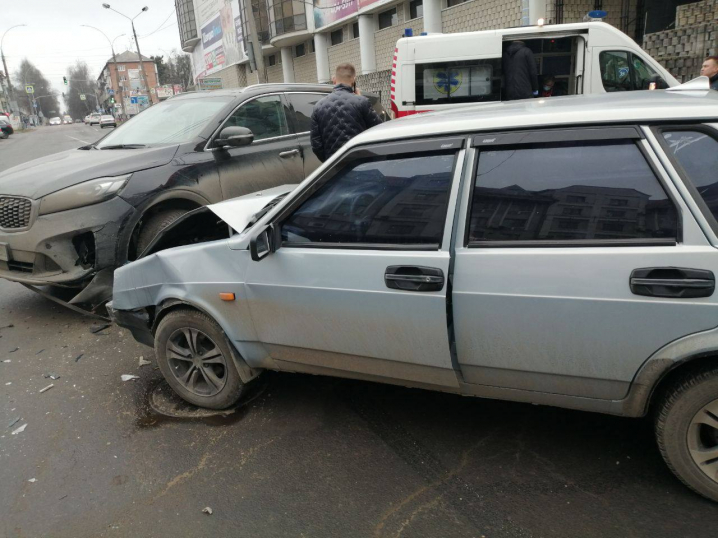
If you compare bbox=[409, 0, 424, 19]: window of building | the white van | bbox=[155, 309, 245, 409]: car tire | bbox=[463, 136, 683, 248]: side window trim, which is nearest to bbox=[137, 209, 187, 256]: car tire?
bbox=[155, 309, 245, 409]: car tire

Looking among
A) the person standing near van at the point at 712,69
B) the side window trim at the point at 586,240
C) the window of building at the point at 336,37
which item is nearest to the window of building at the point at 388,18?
the window of building at the point at 336,37

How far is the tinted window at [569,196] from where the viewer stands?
2.22 m

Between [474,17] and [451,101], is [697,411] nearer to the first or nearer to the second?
[451,101]

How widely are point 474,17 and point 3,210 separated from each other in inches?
748

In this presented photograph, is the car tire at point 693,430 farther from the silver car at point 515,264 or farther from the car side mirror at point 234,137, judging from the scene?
the car side mirror at point 234,137

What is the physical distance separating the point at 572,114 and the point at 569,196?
1.18 ft

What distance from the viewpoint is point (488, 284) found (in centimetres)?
239

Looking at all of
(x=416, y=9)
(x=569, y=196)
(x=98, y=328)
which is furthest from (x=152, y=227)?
(x=416, y=9)

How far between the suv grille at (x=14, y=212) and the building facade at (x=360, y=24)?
509 inches

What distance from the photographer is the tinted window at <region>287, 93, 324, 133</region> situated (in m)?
6.55

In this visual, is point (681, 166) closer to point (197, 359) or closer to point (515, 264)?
point (515, 264)

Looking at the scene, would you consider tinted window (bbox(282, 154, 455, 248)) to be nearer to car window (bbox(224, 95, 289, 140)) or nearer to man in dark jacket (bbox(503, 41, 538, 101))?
car window (bbox(224, 95, 289, 140))

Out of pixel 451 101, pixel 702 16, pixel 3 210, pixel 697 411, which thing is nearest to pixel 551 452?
pixel 697 411

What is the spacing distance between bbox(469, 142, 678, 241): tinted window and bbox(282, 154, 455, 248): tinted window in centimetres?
20
